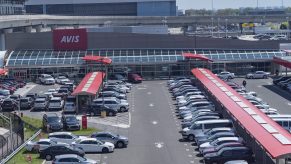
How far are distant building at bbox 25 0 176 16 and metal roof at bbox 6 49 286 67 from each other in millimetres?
52190

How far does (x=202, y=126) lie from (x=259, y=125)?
4292mm

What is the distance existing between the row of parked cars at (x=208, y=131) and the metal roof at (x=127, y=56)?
10646 millimetres

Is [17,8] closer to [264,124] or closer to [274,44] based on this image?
[274,44]

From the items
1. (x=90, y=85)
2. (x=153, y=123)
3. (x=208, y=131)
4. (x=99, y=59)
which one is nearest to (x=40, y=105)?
(x=90, y=85)

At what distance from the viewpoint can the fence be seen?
23.8 m

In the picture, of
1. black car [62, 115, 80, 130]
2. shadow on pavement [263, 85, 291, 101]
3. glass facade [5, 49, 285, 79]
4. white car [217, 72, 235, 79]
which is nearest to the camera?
black car [62, 115, 80, 130]

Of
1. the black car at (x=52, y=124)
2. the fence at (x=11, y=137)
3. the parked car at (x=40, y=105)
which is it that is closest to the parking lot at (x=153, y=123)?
the parked car at (x=40, y=105)

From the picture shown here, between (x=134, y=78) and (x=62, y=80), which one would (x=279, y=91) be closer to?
(x=134, y=78)

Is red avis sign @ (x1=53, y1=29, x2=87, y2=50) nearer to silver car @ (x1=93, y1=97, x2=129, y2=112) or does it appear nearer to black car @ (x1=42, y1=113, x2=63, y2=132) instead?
silver car @ (x1=93, y1=97, x2=129, y2=112)

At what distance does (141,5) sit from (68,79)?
56.3m

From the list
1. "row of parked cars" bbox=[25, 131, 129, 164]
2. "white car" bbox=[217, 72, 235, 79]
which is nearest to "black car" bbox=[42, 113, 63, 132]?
"row of parked cars" bbox=[25, 131, 129, 164]

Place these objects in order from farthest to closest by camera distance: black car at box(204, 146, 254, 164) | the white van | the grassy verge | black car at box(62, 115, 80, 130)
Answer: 1. black car at box(62, 115, 80, 130)
2. the white van
3. the grassy verge
4. black car at box(204, 146, 254, 164)

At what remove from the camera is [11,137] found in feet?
83.4

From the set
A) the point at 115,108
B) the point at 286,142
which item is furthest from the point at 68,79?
the point at 286,142
